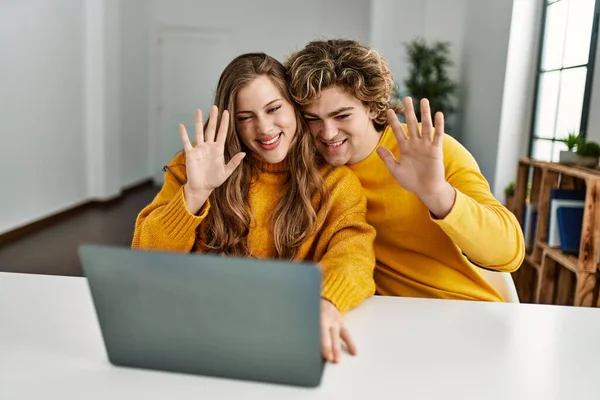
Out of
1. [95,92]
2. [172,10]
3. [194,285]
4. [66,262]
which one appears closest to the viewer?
[194,285]

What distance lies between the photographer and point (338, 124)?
5.57 ft

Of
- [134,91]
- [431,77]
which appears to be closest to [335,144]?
[431,77]

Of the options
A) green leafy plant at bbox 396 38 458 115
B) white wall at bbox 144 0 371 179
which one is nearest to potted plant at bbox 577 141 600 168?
green leafy plant at bbox 396 38 458 115

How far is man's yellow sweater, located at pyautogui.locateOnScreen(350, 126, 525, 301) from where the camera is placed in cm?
158

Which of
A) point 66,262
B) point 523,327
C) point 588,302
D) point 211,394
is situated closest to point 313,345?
point 211,394

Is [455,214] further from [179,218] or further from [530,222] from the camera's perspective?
[530,222]

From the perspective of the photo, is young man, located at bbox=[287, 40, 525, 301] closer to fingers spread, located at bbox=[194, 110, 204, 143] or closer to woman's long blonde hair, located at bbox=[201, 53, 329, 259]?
woman's long blonde hair, located at bbox=[201, 53, 329, 259]

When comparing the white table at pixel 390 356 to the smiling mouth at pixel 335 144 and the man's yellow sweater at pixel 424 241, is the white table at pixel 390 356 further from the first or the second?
the smiling mouth at pixel 335 144

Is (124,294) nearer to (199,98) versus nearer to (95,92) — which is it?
(95,92)

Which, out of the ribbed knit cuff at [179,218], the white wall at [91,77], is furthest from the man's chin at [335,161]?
the white wall at [91,77]

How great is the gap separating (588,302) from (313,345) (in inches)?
100

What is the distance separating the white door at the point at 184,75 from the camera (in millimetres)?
8930

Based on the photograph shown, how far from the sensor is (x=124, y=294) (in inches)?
33.0

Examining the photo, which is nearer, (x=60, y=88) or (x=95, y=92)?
(x=60, y=88)
